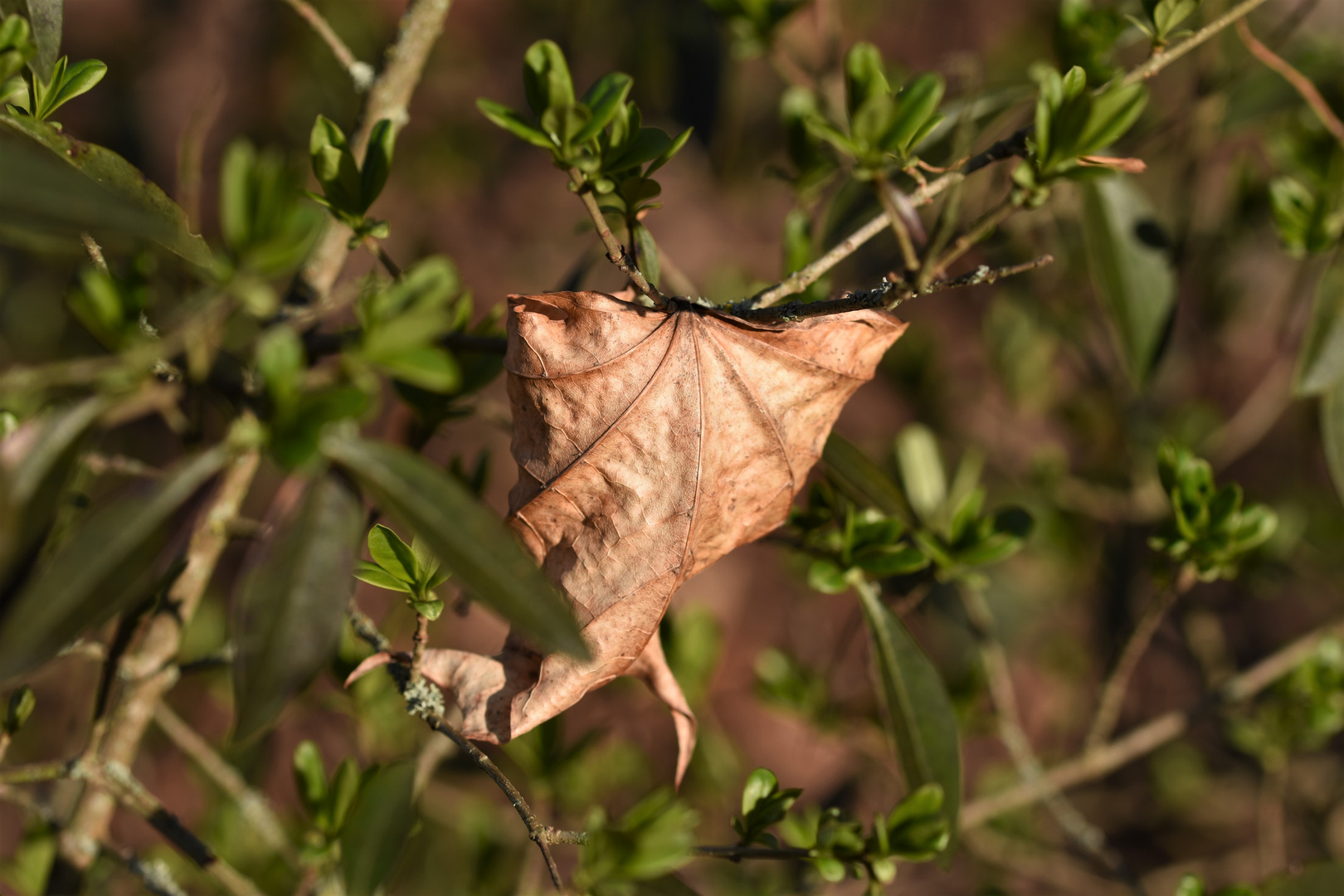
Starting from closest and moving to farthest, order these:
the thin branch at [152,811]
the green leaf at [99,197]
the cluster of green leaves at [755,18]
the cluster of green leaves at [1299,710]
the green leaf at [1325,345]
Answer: the green leaf at [99,197]
the thin branch at [152,811]
the green leaf at [1325,345]
the cluster of green leaves at [755,18]
the cluster of green leaves at [1299,710]

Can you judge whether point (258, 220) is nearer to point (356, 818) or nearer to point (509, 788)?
point (509, 788)

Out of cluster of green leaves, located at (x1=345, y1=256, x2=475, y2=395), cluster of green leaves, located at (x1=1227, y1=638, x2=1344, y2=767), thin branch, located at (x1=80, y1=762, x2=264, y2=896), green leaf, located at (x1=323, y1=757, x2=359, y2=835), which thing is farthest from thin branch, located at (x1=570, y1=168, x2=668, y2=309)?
cluster of green leaves, located at (x1=1227, y1=638, x2=1344, y2=767)

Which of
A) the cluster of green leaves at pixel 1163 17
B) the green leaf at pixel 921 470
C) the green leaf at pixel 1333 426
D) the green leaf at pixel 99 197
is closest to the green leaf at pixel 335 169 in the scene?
the green leaf at pixel 99 197

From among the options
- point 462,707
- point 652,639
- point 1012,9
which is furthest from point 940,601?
point 1012,9

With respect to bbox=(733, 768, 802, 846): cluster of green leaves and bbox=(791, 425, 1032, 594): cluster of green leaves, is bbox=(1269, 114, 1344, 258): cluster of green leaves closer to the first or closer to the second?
bbox=(791, 425, 1032, 594): cluster of green leaves

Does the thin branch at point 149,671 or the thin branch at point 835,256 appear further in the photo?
the thin branch at point 149,671

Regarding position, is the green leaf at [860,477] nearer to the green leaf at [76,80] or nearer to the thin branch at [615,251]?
the thin branch at [615,251]

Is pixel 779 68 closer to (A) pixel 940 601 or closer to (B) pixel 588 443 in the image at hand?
(B) pixel 588 443

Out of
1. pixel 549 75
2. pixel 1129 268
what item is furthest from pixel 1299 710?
pixel 549 75
